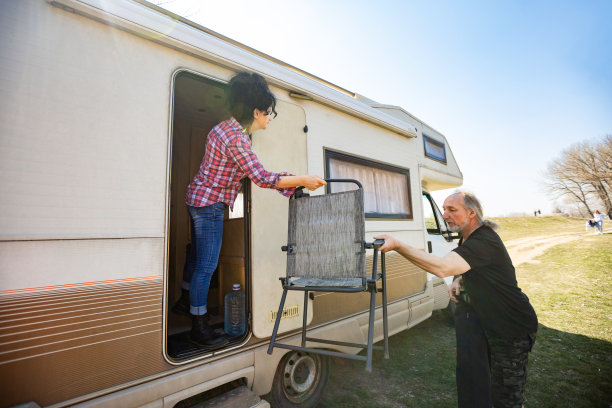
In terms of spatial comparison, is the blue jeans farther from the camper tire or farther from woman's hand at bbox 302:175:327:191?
the camper tire

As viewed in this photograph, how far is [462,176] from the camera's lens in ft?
17.3

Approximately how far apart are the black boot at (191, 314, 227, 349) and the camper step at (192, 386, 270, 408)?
0.30 metres

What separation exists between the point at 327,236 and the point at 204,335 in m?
1.04

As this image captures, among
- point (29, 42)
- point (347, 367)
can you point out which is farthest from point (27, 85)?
point (347, 367)

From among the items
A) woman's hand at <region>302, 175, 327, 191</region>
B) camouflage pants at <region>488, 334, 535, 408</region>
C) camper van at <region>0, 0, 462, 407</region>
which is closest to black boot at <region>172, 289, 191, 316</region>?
camper van at <region>0, 0, 462, 407</region>

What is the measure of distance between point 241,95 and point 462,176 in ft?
15.2

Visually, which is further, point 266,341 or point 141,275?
point 266,341

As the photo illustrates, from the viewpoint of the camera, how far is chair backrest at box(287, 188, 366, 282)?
6.31ft

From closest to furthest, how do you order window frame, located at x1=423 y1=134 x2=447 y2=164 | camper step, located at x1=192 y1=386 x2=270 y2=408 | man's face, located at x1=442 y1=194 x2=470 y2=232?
camper step, located at x1=192 y1=386 x2=270 y2=408 → man's face, located at x1=442 y1=194 x2=470 y2=232 → window frame, located at x1=423 y1=134 x2=447 y2=164

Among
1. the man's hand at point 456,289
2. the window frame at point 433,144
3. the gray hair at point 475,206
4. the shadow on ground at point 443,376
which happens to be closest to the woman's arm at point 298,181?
the gray hair at point 475,206

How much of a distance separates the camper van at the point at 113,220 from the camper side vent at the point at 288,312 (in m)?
0.02

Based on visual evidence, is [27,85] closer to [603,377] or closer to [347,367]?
[347,367]

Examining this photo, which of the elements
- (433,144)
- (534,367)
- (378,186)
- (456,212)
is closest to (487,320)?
(456,212)

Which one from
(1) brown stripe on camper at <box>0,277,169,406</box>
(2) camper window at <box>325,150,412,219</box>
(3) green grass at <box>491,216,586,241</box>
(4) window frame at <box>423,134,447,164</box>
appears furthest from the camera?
(3) green grass at <box>491,216,586,241</box>
